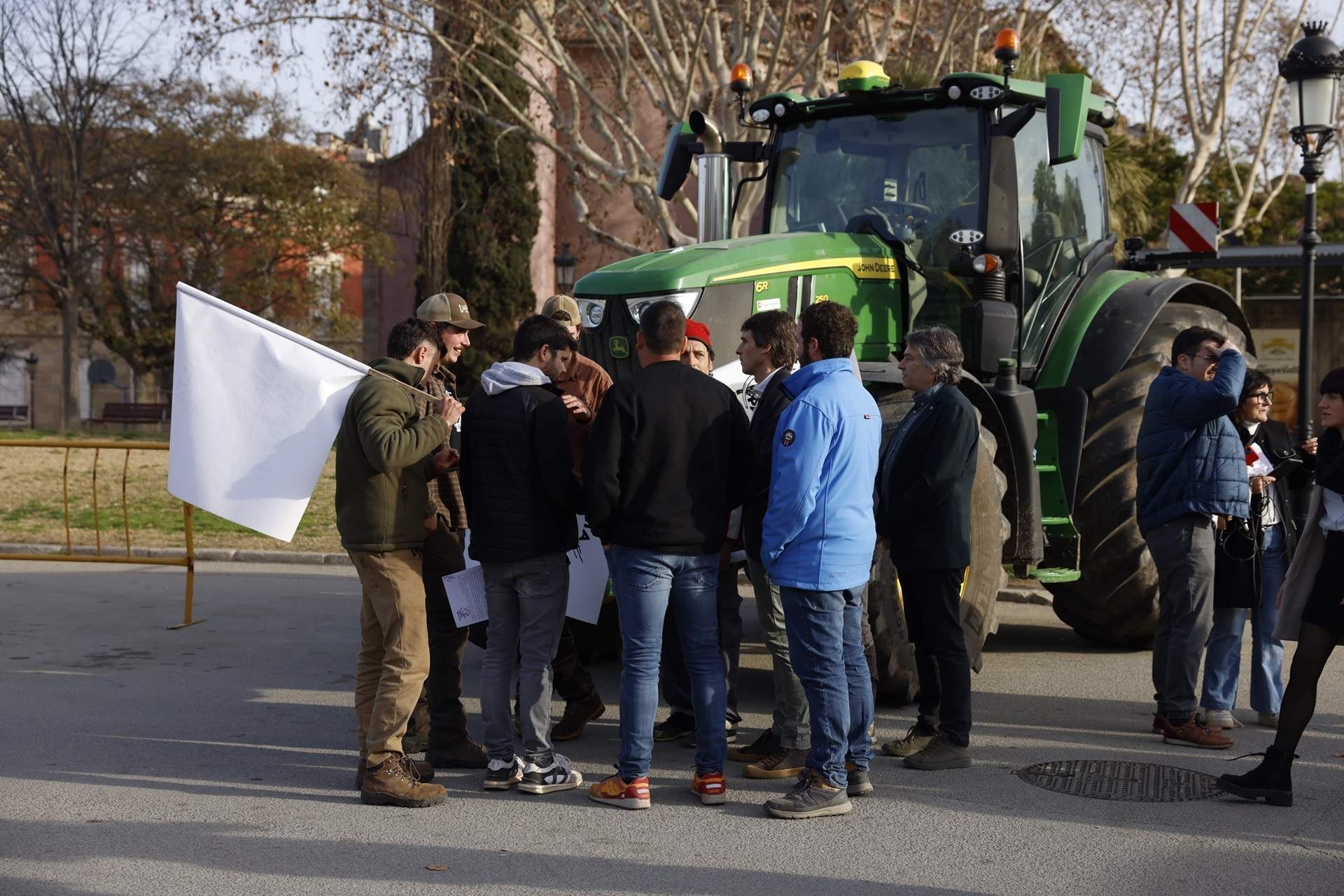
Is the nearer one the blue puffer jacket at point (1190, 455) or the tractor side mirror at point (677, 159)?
the blue puffer jacket at point (1190, 455)

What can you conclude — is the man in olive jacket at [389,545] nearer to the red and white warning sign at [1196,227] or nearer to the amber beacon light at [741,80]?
the amber beacon light at [741,80]

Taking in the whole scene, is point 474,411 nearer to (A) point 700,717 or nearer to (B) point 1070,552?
(A) point 700,717

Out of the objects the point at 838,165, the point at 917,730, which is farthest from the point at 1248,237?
the point at 917,730

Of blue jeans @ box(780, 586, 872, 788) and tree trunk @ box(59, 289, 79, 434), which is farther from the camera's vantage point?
tree trunk @ box(59, 289, 79, 434)

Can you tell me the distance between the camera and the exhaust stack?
820cm

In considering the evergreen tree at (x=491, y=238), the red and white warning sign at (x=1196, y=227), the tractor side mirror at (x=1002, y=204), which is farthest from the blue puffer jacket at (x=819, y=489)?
the evergreen tree at (x=491, y=238)

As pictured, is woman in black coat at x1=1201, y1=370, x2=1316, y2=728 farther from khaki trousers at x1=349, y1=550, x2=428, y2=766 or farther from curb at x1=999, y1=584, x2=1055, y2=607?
curb at x1=999, y1=584, x2=1055, y2=607

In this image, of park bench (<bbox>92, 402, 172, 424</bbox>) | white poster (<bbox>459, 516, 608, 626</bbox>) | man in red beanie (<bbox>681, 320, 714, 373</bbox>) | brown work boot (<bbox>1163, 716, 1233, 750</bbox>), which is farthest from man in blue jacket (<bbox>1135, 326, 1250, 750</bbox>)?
park bench (<bbox>92, 402, 172, 424</bbox>)

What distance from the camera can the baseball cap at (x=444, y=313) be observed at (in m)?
6.42

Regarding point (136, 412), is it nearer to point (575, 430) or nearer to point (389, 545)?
point (575, 430)

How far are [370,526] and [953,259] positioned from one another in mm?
3852

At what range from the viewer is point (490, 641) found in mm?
5867

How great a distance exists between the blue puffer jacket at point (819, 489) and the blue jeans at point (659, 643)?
31 centimetres

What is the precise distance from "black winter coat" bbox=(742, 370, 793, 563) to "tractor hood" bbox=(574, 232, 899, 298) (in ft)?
4.42
